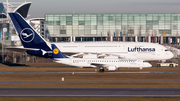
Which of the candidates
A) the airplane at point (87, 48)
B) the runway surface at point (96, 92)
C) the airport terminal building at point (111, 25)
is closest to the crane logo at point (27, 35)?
the airplane at point (87, 48)

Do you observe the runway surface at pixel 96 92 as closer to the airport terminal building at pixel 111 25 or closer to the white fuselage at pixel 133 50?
the white fuselage at pixel 133 50

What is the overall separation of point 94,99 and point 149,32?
368 ft

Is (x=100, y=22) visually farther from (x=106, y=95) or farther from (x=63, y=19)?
(x=106, y=95)

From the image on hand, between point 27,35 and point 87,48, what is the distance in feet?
53.1

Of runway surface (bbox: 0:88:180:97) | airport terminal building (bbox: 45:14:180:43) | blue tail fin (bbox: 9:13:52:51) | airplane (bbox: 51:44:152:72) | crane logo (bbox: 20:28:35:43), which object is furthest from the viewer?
airport terminal building (bbox: 45:14:180:43)

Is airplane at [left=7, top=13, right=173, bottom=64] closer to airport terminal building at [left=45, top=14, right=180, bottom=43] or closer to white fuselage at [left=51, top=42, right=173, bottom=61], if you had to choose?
white fuselage at [left=51, top=42, right=173, bottom=61]

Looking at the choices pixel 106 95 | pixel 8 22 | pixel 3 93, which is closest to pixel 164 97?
pixel 106 95

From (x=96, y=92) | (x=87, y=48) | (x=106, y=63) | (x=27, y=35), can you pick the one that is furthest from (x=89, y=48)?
(x=96, y=92)

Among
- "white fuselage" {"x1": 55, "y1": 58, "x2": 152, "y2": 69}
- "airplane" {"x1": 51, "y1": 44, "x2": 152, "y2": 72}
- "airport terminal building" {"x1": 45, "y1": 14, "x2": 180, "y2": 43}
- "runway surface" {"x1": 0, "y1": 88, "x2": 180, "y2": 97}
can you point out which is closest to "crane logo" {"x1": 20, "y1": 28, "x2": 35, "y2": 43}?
"airplane" {"x1": 51, "y1": 44, "x2": 152, "y2": 72}

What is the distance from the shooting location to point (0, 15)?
175000 mm

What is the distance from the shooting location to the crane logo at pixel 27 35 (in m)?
69.4

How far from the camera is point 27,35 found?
2734 inches

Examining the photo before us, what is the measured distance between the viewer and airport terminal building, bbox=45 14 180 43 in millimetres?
135125

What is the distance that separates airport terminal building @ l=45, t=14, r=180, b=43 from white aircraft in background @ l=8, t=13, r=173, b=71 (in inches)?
2349
